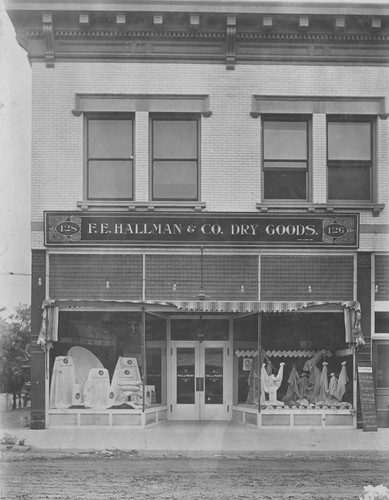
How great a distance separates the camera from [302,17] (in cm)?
→ 1589

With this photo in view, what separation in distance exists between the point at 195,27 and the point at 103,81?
2.38 metres

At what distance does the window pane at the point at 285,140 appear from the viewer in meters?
16.4

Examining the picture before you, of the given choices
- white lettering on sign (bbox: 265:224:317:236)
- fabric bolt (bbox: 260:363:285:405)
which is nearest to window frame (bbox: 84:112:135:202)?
white lettering on sign (bbox: 265:224:317:236)

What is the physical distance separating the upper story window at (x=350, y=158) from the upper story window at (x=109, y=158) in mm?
4561

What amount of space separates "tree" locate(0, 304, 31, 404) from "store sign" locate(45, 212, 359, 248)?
2.64 metres

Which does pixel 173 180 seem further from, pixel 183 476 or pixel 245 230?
pixel 183 476

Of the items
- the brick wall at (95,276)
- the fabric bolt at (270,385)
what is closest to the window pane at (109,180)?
the brick wall at (95,276)

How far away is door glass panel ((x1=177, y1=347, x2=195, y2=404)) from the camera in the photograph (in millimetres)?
16719

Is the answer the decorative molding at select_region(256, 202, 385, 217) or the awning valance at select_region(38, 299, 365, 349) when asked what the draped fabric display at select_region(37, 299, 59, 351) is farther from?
the decorative molding at select_region(256, 202, 385, 217)

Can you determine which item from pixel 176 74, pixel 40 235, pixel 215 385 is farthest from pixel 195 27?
pixel 215 385

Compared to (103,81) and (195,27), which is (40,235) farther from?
(195,27)

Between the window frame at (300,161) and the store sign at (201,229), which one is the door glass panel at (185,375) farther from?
the window frame at (300,161)

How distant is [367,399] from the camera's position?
50.6 feet

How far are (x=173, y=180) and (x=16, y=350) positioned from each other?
19.4ft
